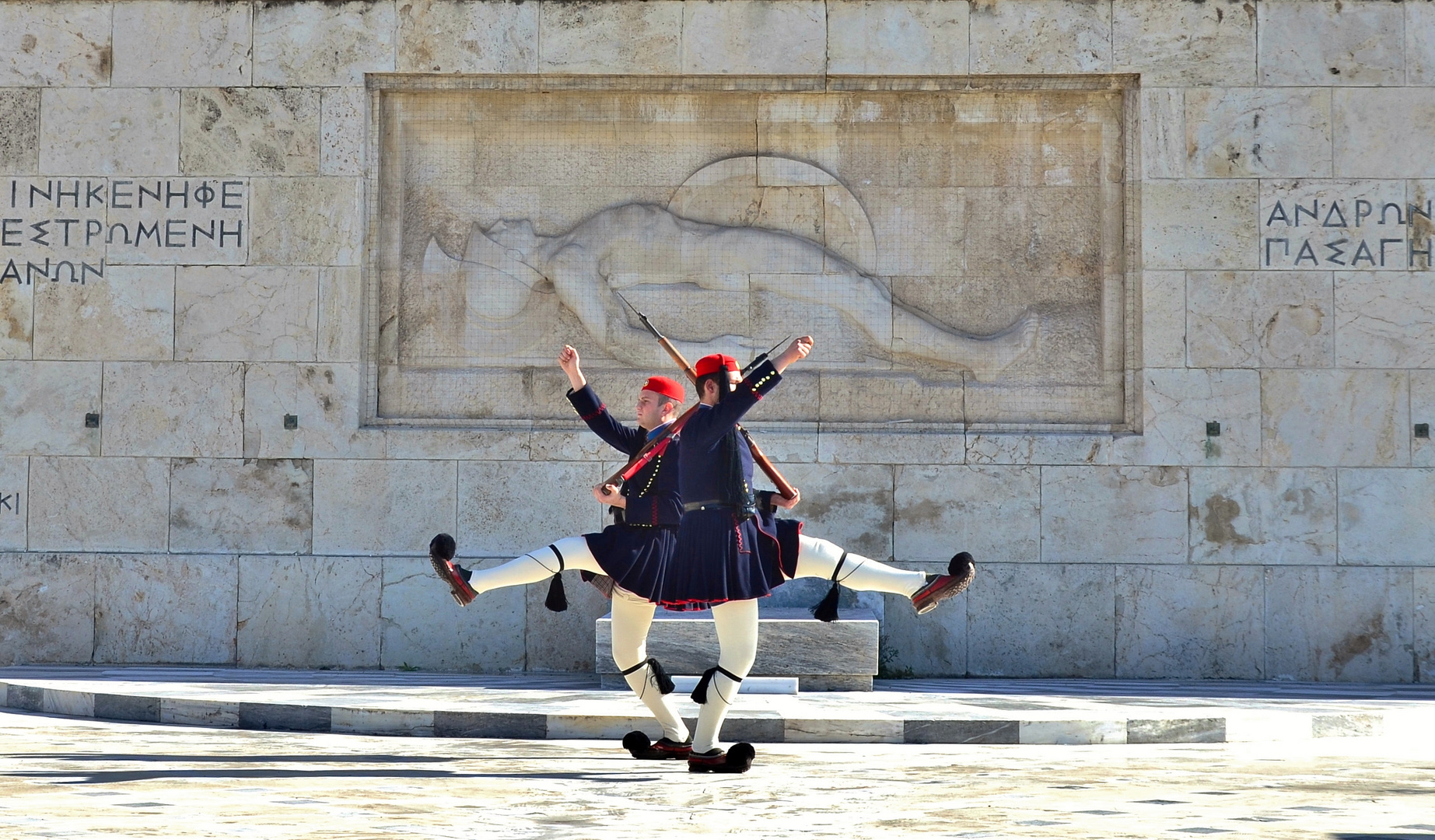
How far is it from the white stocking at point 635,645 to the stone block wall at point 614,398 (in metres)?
3.84

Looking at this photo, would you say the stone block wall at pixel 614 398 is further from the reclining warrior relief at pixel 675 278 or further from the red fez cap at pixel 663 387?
Answer: the red fez cap at pixel 663 387

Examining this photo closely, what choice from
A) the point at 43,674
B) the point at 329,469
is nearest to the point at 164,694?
the point at 43,674

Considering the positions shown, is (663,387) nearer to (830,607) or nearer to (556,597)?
(556,597)

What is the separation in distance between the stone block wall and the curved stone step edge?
2355 millimetres

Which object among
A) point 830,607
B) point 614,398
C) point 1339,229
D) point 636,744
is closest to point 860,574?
point 830,607

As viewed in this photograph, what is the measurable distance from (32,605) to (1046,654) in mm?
6659

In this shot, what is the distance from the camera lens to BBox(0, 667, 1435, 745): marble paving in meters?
7.87

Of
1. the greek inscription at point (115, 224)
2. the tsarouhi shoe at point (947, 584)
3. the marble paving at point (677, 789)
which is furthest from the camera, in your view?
the greek inscription at point (115, 224)

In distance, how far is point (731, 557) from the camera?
652cm

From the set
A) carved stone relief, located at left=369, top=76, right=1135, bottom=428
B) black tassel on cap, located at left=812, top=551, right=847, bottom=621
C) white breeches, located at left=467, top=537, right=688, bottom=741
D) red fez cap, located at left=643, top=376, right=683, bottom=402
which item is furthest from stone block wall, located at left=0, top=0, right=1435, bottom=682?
Result: white breeches, located at left=467, top=537, right=688, bottom=741

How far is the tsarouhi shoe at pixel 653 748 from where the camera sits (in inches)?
268

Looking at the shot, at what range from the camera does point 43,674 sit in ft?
32.3

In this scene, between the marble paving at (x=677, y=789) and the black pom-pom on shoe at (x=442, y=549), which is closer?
the marble paving at (x=677, y=789)

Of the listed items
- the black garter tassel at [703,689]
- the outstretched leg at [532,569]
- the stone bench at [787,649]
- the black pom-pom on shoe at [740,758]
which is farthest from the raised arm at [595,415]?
the stone bench at [787,649]
